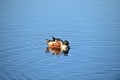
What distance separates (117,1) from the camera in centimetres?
454

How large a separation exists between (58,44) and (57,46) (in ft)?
0.10

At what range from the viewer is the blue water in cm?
255

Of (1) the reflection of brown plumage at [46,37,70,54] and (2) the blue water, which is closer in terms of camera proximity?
(2) the blue water

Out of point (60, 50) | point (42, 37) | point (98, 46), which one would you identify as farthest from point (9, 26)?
point (98, 46)

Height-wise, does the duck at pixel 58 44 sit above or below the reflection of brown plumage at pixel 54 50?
above

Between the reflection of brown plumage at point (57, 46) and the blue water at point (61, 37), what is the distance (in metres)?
0.06

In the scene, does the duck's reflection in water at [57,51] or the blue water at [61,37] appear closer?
the blue water at [61,37]

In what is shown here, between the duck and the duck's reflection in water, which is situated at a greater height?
the duck

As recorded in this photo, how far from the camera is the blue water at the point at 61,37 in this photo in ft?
8.36

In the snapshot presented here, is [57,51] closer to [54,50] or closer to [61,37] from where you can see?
[54,50]

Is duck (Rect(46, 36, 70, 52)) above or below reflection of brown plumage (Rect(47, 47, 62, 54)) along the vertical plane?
above

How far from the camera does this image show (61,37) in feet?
10.7

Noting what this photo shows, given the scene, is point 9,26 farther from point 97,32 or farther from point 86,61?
point 86,61

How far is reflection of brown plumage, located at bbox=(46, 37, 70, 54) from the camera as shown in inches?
119
